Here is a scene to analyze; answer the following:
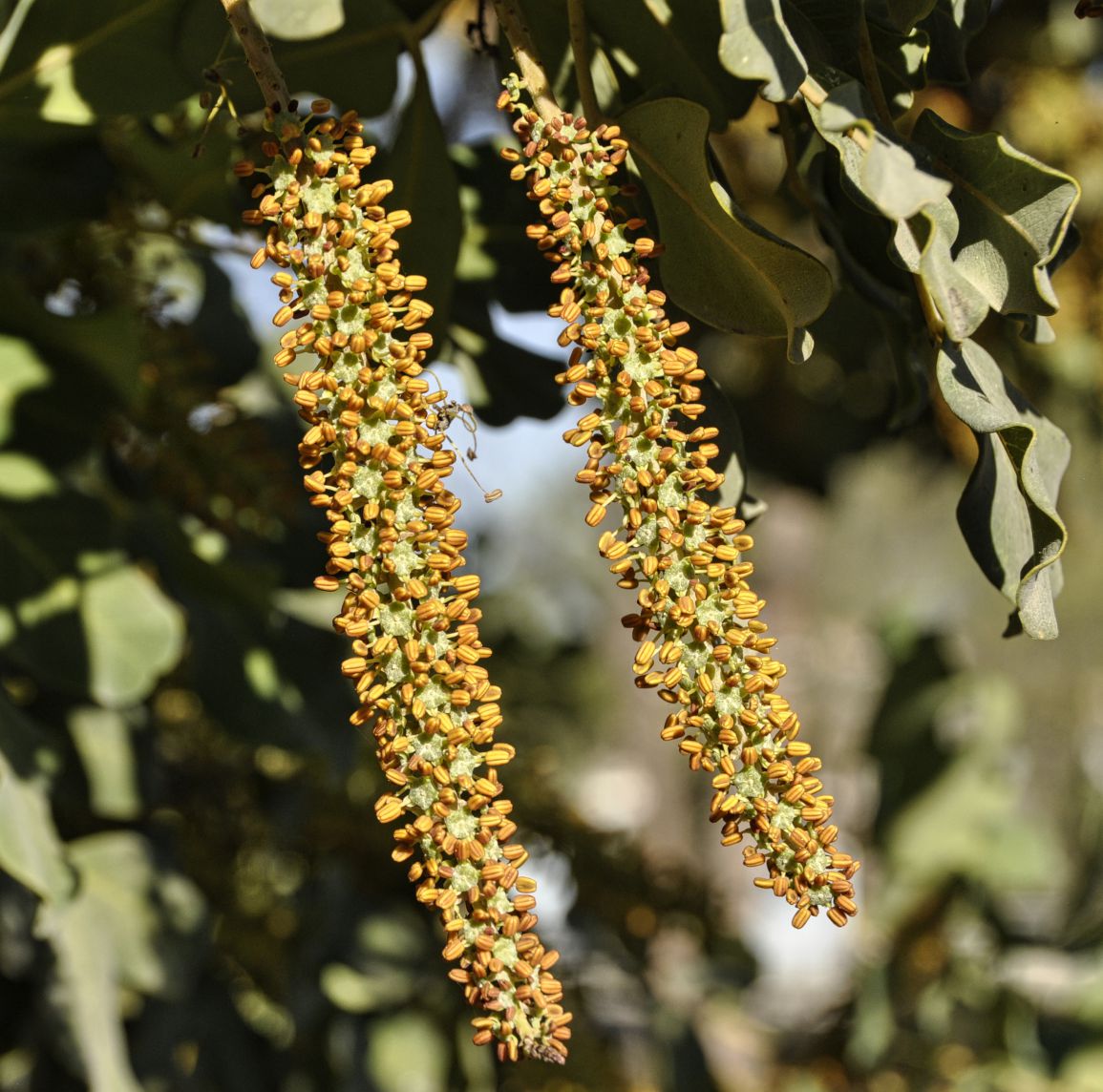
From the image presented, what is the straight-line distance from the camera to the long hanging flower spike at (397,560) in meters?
0.54

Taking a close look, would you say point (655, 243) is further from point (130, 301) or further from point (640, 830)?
point (640, 830)

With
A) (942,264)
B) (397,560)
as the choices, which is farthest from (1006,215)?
(397,560)

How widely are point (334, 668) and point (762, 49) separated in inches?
28.9

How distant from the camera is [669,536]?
1.83 ft

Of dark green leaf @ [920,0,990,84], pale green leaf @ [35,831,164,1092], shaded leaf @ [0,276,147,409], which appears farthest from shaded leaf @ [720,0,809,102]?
pale green leaf @ [35,831,164,1092]

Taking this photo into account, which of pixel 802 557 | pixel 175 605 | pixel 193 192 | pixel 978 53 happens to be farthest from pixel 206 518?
pixel 802 557

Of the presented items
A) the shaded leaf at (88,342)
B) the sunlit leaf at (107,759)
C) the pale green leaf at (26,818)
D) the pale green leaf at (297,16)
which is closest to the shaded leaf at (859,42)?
the pale green leaf at (297,16)

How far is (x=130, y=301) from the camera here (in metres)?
1.01

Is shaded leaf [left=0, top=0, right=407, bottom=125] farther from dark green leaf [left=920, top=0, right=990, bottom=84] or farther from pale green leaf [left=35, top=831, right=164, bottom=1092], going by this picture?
pale green leaf [left=35, top=831, right=164, bottom=1092]

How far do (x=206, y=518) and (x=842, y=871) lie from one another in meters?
0.64

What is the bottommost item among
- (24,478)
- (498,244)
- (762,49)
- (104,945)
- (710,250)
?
(104,945)

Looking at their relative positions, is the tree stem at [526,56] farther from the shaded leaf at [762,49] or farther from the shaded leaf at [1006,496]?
the shaded leaf at [1006,496]

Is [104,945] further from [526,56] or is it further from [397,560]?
[526,56]

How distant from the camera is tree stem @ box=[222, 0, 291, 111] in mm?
541
